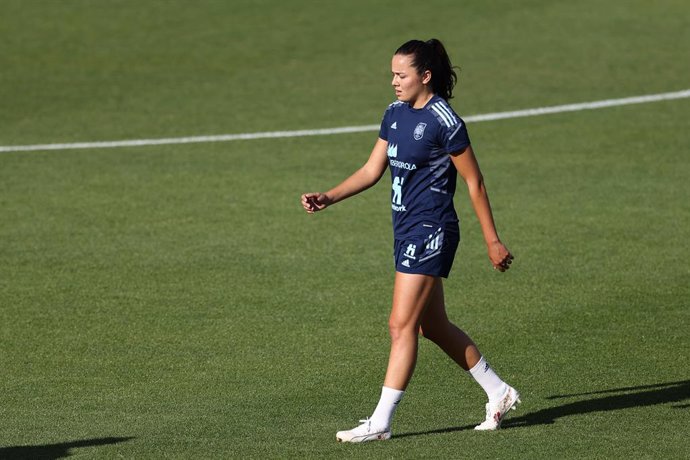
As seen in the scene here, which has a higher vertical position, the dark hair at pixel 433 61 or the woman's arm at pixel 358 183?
the dark hair at pixel 433 61

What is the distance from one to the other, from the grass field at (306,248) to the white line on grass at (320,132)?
29cm

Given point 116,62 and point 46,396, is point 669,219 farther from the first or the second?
point 116,62

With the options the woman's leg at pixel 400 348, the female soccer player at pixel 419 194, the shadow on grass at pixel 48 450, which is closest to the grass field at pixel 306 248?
the shadow on grass at pixel 48 450

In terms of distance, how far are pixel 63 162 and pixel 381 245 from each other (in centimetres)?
534

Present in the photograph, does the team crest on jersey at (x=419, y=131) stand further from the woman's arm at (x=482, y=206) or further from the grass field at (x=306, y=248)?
the grass field at (x=306, y=248)

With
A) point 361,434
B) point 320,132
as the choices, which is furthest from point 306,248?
point 320,132

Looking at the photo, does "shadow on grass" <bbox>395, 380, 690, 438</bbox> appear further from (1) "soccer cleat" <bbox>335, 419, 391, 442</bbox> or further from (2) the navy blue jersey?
(2) the navy blue jersey

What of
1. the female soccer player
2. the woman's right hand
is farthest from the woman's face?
the woman's right hand

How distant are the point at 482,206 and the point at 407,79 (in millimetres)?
847

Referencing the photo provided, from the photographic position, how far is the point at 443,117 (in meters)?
7.69

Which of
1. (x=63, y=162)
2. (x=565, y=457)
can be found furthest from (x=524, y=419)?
(x=63, y=162)

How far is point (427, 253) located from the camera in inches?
304

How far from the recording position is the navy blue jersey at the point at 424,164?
769cm

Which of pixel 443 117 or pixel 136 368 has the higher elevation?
pixel 443 117
